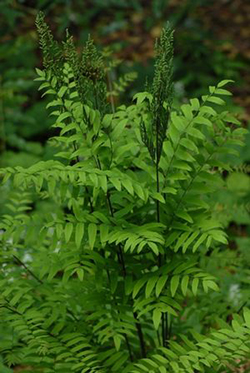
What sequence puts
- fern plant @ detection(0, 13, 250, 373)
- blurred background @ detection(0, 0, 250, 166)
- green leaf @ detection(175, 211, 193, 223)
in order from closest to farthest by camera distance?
fern plant @ detection(0, 13, 250, 373)
green leaf @ detection(175, 211, 193, 223)
blurred background @ detection(0, 0, 250, 166)

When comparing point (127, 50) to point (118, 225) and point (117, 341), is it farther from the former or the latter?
point (117, 341)

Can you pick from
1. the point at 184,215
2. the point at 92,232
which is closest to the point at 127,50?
the point at 184,215

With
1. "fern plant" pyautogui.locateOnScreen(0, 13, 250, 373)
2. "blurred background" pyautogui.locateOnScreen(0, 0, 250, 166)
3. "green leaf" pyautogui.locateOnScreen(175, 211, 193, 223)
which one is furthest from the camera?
"blurred background" pyautogui.locateOnScreen(0, 0, 250, 166)

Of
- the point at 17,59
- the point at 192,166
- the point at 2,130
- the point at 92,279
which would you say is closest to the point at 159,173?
the point at 192,166

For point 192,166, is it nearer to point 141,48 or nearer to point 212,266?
point 212,266

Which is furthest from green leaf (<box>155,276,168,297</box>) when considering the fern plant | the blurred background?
the blurred background

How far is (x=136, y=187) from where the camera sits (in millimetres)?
2406

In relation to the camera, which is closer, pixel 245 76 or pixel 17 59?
pixel 17 59

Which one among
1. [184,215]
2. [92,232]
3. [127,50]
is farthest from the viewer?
[127,50]

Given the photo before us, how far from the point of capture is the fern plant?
94.7 inches

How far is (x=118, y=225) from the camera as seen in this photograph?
8.34 feet

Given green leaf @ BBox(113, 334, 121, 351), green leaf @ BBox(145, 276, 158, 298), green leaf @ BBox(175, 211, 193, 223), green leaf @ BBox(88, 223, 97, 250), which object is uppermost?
green leaf @ BBox(175, 211, 193, 223)

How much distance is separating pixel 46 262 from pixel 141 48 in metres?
5.36

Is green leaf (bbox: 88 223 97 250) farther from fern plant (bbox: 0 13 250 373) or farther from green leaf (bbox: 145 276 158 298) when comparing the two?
green leaf (bbox: 145 276 158 298)
